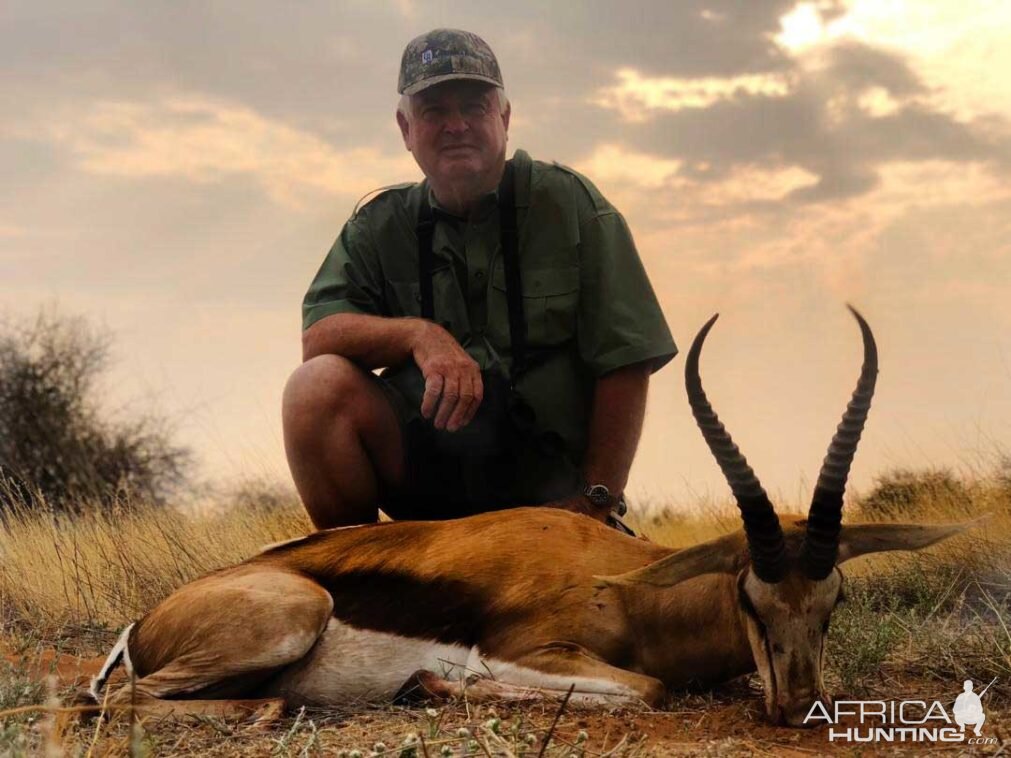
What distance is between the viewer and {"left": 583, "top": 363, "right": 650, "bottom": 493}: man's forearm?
239 inches

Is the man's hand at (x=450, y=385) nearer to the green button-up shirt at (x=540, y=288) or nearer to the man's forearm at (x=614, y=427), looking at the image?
the green button-up shirt at (x=540, y=288)

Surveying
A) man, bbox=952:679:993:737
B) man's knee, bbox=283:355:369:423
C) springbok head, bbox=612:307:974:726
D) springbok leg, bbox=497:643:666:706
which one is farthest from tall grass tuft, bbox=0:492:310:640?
man, bbox=952:679:993:737

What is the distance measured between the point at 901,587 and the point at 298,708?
4.38 metres

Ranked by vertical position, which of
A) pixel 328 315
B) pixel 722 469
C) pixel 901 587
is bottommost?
pixel 901 587

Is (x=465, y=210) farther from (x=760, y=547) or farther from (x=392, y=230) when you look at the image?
(x=760, y=547)

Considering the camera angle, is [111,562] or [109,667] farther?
[111,562]

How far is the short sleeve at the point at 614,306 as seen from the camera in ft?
20.1

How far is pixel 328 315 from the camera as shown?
6219 millimetres

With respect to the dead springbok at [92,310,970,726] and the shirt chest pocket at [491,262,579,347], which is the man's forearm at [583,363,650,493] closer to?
the shirt chest pocket at [491,262,579,347]

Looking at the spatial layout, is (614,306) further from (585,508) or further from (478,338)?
(585,508)

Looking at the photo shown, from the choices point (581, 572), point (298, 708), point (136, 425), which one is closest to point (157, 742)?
point (298, 708)

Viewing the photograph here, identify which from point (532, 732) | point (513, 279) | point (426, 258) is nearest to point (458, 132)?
point (426, 258)

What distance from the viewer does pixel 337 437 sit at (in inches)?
233

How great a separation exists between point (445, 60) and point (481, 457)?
2013 millimetres
